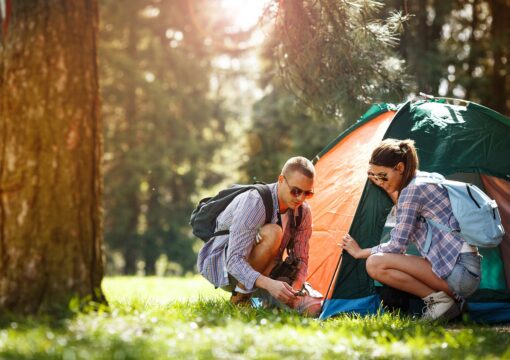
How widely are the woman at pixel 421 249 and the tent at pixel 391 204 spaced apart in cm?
29

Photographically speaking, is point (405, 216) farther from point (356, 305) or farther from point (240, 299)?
point (240, 299)

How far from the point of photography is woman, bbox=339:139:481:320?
4.63m

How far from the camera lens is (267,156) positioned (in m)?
15.8

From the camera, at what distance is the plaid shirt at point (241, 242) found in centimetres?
459

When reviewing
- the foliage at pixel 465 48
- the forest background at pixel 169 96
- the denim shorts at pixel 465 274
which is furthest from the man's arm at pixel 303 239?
the foliage at pixel 465 48

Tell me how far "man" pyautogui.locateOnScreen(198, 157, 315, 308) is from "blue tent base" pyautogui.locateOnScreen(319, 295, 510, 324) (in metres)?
0.37

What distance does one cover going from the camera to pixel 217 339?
3227mm

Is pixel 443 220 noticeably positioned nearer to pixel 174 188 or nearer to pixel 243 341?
pixel 243 341

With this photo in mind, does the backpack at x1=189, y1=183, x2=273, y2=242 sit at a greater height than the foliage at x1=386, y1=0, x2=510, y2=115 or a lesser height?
lesser

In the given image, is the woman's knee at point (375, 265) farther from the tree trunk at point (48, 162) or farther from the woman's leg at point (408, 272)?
the tree trunk at point (48, 162)

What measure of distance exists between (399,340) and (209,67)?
17.1 meters

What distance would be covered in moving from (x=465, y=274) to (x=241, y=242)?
1632mm

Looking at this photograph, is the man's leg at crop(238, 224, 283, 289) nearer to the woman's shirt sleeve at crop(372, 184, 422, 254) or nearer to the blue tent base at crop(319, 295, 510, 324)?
the blue tent base at crop(319, 295, 510, 324)

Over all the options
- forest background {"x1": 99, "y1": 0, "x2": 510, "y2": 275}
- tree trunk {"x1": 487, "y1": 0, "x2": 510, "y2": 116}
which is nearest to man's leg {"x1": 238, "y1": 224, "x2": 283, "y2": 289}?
forest background {"x1": 99, "y1": 0, "x2": 510, "y2": 275}
